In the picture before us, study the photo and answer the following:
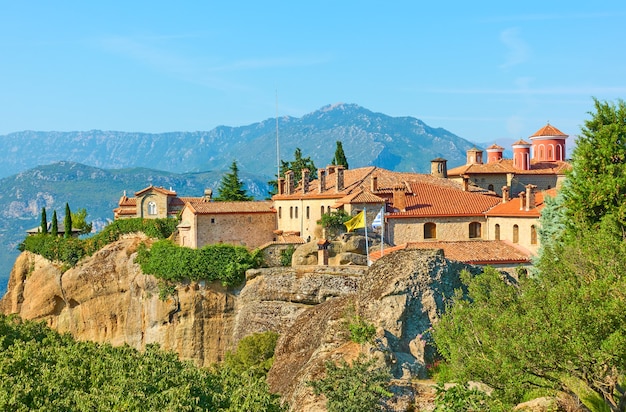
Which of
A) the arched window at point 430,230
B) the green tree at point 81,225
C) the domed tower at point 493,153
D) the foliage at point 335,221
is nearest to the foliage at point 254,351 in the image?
the foliage at point 335,221

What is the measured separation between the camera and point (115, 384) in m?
17.9

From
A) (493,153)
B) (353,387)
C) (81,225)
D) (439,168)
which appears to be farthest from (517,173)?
(353,387)

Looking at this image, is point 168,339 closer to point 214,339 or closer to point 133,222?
point 214,339

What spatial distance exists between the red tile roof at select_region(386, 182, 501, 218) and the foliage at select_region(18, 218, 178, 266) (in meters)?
18.8

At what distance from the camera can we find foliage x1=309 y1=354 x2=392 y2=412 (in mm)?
19438

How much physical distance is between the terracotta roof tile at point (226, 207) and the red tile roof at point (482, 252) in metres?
12.8

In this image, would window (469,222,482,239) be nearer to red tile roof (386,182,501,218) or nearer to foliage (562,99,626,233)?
red tile roof (386,182,501,218)

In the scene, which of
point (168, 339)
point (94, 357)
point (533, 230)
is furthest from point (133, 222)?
point (94, 357)

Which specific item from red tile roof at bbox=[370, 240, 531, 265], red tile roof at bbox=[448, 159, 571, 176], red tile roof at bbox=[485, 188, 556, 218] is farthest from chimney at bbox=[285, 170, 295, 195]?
red tile roof at bbox=[485, 188, 556, 218]

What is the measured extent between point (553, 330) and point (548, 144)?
6254 centimetres

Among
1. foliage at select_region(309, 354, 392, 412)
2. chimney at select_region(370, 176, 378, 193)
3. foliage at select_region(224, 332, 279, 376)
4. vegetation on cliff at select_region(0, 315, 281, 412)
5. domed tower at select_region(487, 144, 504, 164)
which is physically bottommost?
foliage at select_region(224, 332, 279, 376)

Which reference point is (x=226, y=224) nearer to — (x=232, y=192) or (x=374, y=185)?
(x=374, y=185)

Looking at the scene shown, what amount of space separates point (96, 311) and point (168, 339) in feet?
32.2

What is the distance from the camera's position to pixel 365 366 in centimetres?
2066
